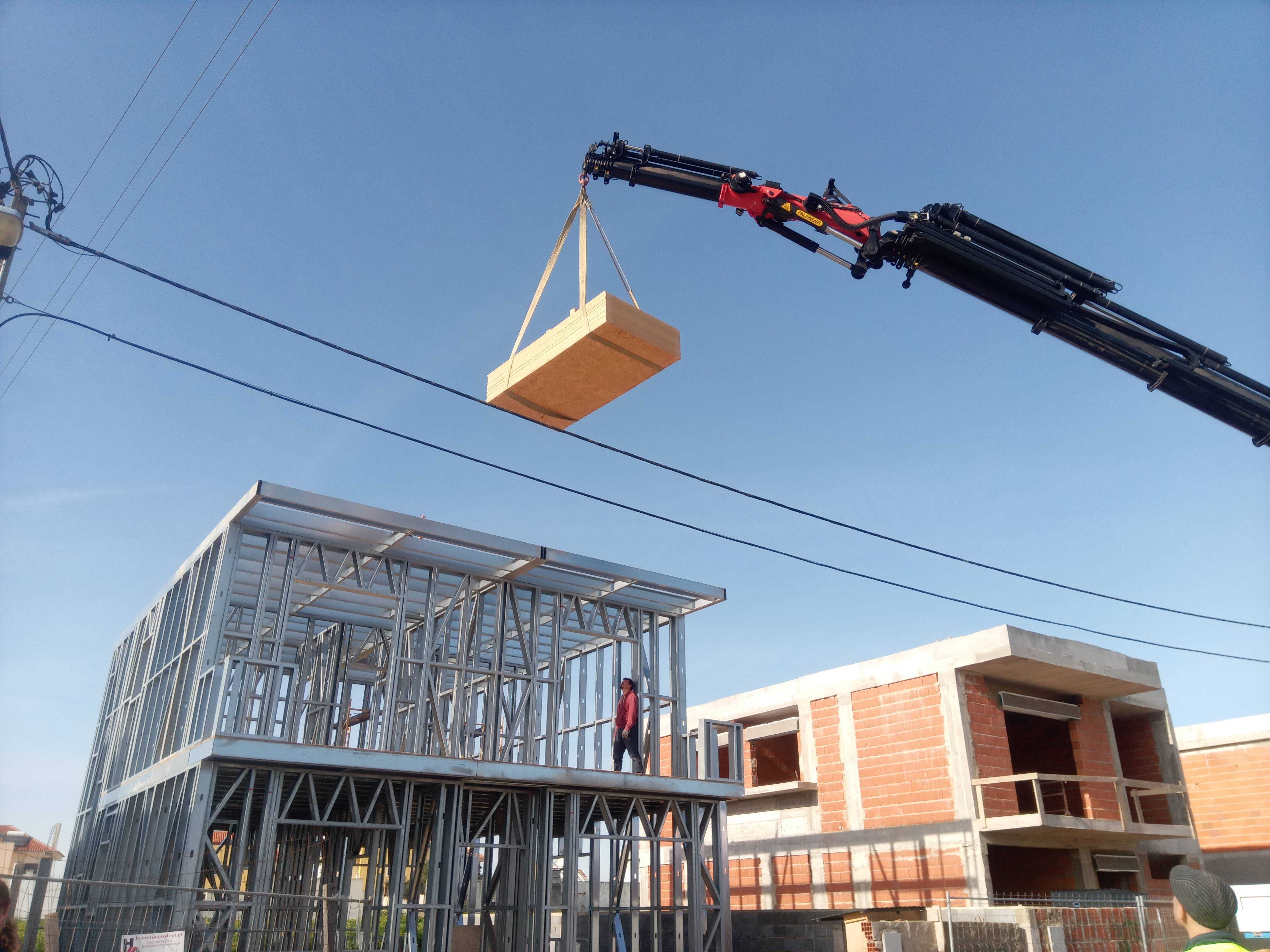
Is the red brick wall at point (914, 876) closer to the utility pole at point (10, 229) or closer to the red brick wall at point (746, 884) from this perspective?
the red brick wall at point (746, 884)

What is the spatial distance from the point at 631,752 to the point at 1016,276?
915 centimetres

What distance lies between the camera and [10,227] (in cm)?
924

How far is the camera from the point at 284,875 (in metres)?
16.7

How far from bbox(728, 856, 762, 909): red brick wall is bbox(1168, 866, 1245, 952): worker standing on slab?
19381 millimetres

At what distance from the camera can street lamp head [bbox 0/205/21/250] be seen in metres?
9.19

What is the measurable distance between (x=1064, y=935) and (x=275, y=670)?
36.7 ft

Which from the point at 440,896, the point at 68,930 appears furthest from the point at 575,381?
the point at 68,930

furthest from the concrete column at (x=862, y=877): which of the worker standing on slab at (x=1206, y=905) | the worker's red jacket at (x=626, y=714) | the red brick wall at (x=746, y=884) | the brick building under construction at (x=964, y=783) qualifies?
the worker standing on slab at (x=1206, y=905)

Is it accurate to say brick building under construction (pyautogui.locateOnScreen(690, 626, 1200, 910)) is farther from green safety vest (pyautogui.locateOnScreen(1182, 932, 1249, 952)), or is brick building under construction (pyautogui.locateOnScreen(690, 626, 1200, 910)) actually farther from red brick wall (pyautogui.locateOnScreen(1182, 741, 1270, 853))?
green safety vest (pyautogui.locateOnScreen(1182, 932, 1249, 952))

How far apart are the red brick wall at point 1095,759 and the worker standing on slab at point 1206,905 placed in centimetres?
1721

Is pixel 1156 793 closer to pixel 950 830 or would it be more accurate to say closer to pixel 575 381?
pixel 950 830

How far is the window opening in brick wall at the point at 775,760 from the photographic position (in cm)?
2461

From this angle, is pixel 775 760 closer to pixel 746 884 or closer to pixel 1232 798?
pixel 746 884

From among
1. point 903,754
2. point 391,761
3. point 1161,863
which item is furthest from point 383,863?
point 1161,863
